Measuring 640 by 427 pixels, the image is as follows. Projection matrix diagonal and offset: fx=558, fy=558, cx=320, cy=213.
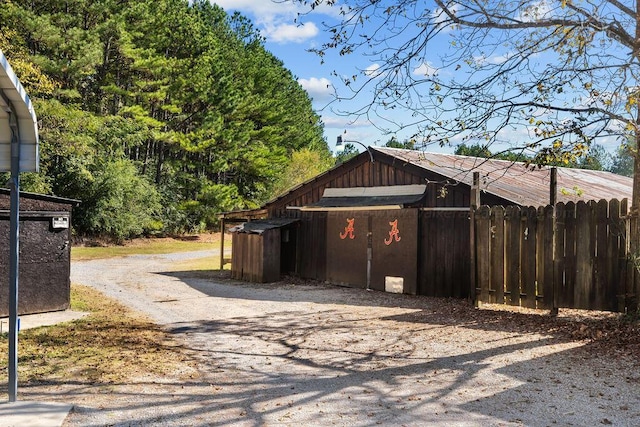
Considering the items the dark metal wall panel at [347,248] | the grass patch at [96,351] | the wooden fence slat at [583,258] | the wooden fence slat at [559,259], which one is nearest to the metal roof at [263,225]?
the dark metal wall panel at [347,248]

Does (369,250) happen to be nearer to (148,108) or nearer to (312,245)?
(312,245)

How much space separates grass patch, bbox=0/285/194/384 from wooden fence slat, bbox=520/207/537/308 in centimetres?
617

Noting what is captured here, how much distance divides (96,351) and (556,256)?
24.3 ft

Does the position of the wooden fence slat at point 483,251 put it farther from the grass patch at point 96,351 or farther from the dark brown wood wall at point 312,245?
the dark brown wood wall at point 312,245

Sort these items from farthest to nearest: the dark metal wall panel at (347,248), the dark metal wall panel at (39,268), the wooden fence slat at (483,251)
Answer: the dark metal wall panel at (347,248)
the wooden fence slat at (483,251)
the dark metal wall panel at (39,268)

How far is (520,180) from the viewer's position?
15914 mm

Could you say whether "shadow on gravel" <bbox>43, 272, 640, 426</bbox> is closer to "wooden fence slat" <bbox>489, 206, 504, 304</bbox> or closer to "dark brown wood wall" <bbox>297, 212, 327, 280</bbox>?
"wooden fence slat" <bbox>489, 206, 504, 304</bbox>

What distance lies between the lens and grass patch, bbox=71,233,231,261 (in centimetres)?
2639

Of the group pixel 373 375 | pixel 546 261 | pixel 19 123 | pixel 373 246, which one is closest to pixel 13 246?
pixel 19 123

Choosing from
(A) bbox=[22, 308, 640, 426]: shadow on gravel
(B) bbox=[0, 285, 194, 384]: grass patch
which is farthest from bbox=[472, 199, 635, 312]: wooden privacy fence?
(B) bbox=[0, 285, 194, 384]: grass patch

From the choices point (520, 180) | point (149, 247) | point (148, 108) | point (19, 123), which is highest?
point (148, 108)

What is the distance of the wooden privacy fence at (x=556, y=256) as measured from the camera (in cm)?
880

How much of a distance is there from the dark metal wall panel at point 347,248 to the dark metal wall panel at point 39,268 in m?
7.91

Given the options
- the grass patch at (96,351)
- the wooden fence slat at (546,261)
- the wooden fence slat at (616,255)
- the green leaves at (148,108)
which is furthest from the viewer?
the green leaves at (148,108)
